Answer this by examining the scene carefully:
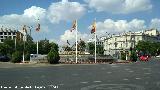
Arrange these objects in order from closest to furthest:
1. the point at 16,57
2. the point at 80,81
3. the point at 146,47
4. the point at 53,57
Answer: the point at 80,81 < the point at 53,57 < the point at 16,57 < the point at 146,47

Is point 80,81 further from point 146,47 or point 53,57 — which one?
point 146,47

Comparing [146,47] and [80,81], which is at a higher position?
[146,47]

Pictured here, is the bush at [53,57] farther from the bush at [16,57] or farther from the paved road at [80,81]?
the paved road at [80,81]

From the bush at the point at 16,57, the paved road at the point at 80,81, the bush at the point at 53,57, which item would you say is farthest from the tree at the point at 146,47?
the paved road at the point at 80,81

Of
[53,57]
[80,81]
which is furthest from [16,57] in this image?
[80,81]

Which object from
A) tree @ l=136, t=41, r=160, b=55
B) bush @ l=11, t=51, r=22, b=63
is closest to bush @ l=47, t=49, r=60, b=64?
bush @ l=11, t=51, r=22, b=63

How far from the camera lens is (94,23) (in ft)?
212

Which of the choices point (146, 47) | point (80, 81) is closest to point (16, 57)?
point (80, 81)

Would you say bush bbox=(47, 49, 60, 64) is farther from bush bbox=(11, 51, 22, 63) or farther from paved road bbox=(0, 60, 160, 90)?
paved road bbox=(0, 60, 160, 90)

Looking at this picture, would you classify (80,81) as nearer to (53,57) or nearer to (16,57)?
(53,57)

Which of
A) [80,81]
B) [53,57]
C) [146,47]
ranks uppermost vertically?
[146,47]

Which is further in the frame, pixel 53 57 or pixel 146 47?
pixel 146 47

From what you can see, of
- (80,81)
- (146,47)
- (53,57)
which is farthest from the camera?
(146,47)

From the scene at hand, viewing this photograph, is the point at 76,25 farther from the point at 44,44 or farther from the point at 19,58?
the point at 44,44
